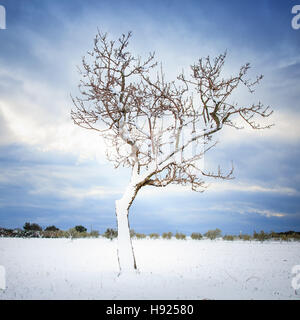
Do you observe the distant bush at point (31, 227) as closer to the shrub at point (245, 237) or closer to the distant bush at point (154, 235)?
the distant bush at point (154, 235)

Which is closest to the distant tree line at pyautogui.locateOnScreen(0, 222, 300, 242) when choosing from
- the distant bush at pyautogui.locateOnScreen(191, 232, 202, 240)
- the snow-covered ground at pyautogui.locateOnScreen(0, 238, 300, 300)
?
the distant bush at pyautogui.locateOnScreen(191, 232, 202, 240)

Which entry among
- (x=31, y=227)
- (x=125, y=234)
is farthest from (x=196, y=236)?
(x=125, y=234)

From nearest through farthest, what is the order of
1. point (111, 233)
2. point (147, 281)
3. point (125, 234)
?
1. point (147, 281)
2. point (125, 234)
3. point (111, 233)

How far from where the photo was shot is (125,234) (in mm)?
10156

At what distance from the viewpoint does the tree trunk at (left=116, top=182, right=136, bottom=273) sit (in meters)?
10.0

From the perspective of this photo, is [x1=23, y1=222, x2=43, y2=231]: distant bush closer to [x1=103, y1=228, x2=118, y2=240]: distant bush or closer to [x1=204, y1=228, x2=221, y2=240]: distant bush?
[x1=103, y1=228, x2=118, y2=240]: distant bush

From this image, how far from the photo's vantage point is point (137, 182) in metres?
10.4

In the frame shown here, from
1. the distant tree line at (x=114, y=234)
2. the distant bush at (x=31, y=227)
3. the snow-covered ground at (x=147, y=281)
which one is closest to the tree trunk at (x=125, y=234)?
the snow-covered ground at (x=147, y=281)

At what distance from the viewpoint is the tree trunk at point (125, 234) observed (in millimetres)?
10016

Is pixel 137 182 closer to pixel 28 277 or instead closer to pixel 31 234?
pixel 28 277

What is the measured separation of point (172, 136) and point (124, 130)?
6.47ft

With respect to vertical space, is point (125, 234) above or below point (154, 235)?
above

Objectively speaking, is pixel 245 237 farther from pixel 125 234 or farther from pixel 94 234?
pixel 125 234
